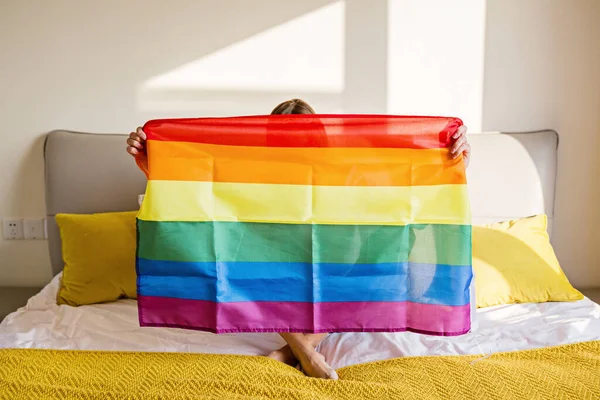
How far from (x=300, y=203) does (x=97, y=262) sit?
937mm

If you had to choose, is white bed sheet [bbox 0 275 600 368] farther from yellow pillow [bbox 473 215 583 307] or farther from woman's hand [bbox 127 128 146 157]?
woman's hand [bbox 127 128 146 157]

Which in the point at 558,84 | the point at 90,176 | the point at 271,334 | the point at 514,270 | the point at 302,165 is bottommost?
the point at 271,334

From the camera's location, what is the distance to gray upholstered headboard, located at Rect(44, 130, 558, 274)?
264cm

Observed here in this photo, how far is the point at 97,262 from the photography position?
7.52ft

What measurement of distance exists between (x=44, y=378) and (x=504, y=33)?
2252 mm

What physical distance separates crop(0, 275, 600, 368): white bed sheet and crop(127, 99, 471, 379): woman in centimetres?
7

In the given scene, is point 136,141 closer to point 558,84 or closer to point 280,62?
point 280,62

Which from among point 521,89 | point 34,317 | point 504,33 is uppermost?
point 504,33

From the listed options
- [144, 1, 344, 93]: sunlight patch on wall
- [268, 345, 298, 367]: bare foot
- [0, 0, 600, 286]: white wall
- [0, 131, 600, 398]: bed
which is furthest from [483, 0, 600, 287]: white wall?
[268, 345, 298, 367]: bare foot

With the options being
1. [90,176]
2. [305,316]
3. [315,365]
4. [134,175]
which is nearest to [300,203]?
[305,316]

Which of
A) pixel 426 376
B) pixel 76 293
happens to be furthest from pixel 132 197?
pixel 426 376

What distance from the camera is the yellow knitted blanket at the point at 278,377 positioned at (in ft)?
4.87

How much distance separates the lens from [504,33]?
2746 mm

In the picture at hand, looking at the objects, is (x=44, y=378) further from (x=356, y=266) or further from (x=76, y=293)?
(x=356, y=266)
